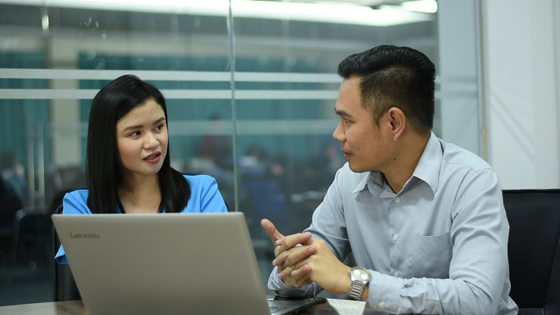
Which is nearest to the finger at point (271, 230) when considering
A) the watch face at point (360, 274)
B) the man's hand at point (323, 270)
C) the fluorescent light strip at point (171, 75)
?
the man's hand at point (323, 270)

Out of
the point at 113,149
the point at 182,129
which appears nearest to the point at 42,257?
the point at 182,129

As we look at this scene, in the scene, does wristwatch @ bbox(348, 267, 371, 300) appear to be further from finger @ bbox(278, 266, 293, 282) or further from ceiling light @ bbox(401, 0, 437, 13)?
ceiling light @ bbox(401, 0, 437, 13)

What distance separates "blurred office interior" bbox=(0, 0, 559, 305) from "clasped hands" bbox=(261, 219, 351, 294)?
6.82ft

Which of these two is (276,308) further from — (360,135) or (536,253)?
(536,253)

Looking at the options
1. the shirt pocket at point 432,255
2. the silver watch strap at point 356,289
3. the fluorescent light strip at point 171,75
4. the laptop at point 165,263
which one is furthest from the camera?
the fluorescent light strip at point 171,75

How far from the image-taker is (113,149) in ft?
7.20

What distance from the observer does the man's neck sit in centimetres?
178

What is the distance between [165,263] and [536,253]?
1053 millimetres

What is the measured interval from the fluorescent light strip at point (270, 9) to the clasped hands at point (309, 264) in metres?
2.52

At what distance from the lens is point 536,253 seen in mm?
1812

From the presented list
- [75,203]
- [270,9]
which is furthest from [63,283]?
[270,9]

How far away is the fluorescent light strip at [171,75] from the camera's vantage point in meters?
3.52

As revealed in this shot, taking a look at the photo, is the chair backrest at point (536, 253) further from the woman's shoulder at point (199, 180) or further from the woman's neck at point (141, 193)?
the woman's neck at point (141, 193)

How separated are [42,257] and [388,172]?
2.41 metres
